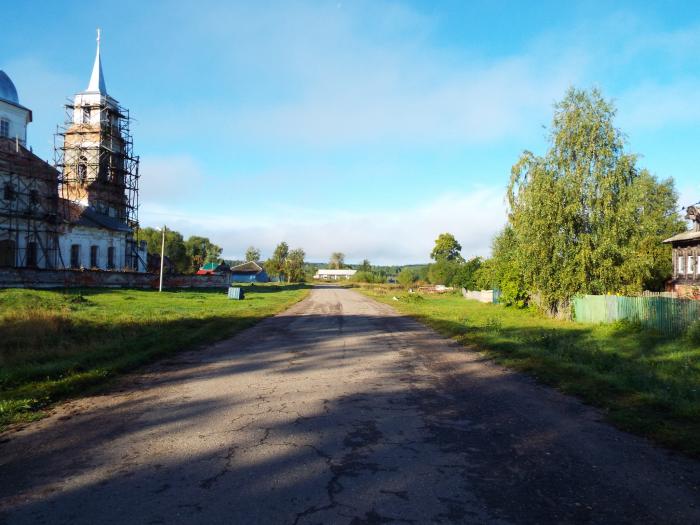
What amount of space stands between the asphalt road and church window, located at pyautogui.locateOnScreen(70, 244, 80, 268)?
143ft

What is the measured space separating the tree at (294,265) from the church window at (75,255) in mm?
64790

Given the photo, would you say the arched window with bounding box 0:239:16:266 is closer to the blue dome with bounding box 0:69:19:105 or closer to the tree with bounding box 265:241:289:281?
the blue dome with bounding box 0:69:19:105

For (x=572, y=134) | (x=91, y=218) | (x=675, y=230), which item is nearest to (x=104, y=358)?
(x=572, y=134)

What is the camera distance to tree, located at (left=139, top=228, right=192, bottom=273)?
8562cm

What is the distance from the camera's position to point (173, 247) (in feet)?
286

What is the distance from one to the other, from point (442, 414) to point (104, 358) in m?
7.74

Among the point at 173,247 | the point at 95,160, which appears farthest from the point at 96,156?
the point at 173,247

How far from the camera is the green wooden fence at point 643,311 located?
16.6m

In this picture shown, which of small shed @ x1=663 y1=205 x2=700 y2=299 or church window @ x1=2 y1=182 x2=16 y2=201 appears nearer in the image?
small shed @ x1=663 y1=205 x2=700 y2=299

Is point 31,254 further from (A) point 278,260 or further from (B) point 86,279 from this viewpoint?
(A) point 278,260

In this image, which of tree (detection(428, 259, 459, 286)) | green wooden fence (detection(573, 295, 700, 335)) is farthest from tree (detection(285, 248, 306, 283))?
green wooden fence (detection(573, 295, 700, 335))

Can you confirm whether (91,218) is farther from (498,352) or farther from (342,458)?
(342,458)

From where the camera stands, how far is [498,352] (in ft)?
42.2

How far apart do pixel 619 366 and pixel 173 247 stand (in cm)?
8472
